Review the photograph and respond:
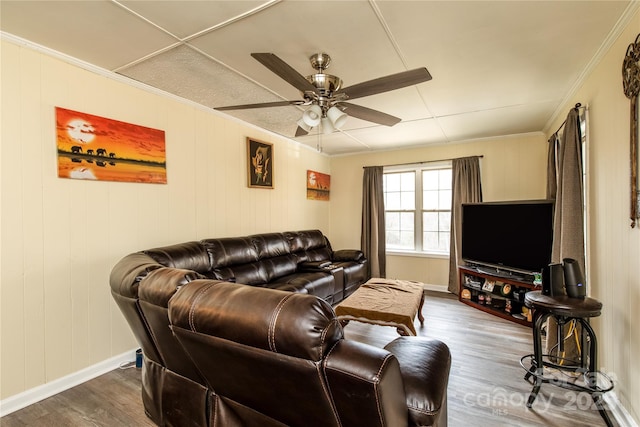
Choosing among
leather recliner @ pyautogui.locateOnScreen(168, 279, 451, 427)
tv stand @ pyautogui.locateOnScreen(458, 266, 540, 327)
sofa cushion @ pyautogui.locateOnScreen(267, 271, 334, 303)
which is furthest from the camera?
tv stand @ pyautogui.locateOnScreen(458, 266, 540, 327)

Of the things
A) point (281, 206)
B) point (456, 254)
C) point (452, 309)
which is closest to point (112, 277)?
point (281, 206)

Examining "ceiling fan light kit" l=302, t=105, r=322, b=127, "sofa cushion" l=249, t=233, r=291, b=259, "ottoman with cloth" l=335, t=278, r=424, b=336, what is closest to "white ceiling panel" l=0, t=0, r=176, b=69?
"ceiling fan light kit" l=302, t=105, r=322, b=127

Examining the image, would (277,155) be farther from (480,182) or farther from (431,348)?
(431,348)

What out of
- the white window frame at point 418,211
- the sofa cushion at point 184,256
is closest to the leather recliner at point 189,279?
the sofa cushion at point 184,256

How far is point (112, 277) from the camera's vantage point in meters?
1.83

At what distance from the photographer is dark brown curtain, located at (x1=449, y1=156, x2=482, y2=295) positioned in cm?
459

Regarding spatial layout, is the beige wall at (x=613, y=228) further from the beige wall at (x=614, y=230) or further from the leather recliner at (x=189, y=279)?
the leather recliner at (x=189, y=279)

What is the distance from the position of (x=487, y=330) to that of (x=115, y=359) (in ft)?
12.3

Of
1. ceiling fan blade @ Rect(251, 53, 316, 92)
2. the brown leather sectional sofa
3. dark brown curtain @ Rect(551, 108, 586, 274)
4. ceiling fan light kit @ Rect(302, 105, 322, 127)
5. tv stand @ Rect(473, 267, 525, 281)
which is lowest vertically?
tv stand @ Rect(473, 267, 525, 281)

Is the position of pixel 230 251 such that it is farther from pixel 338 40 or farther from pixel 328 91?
pixel 338 40

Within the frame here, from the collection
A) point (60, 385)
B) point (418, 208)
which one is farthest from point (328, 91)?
point (418, 208)

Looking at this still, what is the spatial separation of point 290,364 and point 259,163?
3586 mm

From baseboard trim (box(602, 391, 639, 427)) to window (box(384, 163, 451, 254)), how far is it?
3.10 metres

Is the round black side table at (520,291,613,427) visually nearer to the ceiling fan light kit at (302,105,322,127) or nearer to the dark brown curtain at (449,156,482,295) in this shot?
the ceiling fan light kit at (302,105,322,127)
